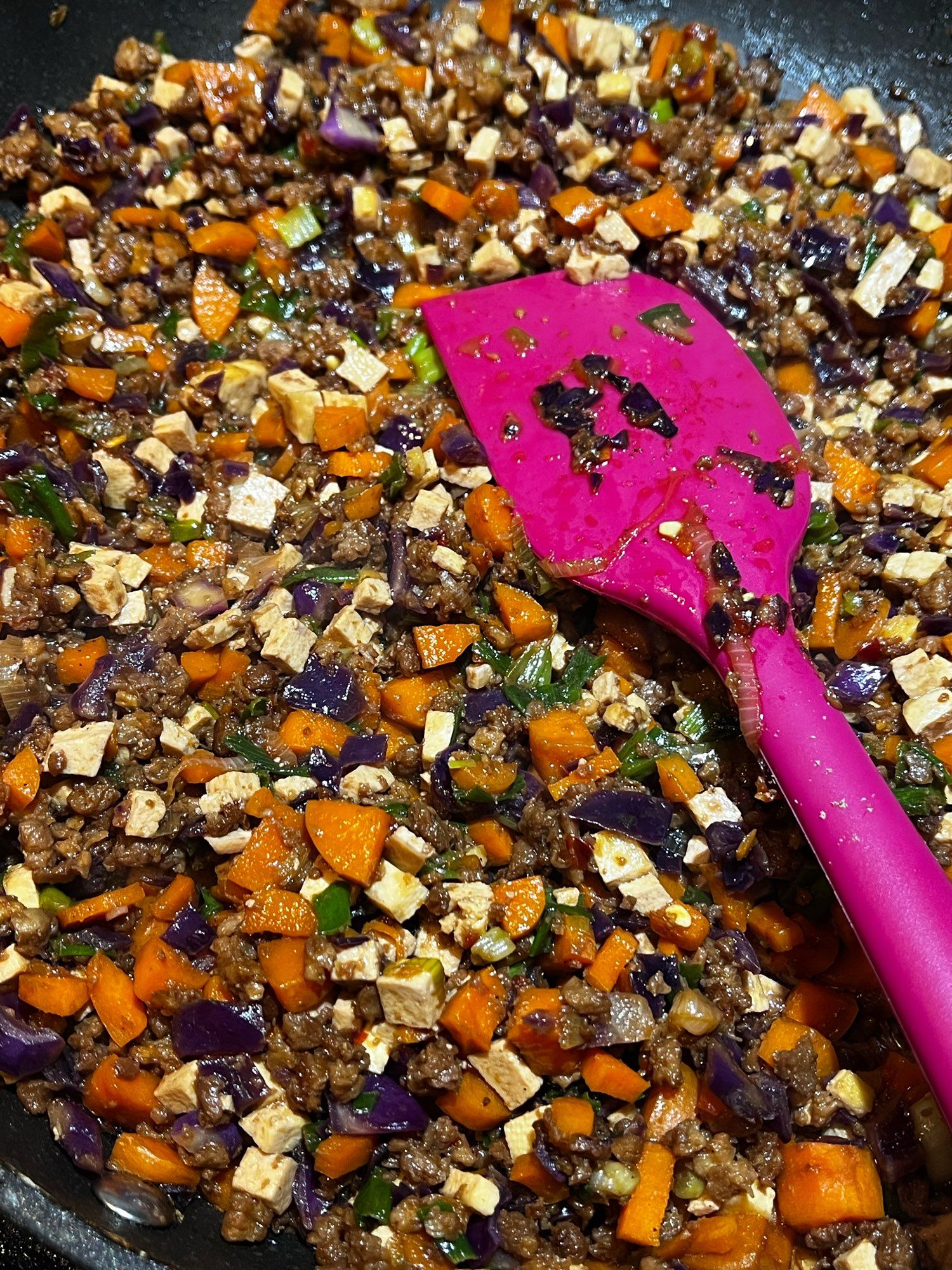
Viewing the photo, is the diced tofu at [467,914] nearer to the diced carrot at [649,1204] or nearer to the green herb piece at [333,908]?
the green herb piece at [333,908]

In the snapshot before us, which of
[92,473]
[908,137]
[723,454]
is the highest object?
[908,137]

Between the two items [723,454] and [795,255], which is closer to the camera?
[723,454]

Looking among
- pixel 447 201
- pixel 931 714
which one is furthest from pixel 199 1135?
pixel 447 201

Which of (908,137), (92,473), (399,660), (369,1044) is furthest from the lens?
(908,137)

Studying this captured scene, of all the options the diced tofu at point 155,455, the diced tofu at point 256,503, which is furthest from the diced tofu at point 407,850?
the diced tofu at point 155,455

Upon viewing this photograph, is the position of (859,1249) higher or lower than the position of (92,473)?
lower

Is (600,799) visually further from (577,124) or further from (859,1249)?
(577,124)

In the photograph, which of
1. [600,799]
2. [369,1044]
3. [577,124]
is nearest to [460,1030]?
[369,1044]

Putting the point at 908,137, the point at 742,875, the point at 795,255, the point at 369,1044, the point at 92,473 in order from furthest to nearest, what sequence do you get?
the point at 908,137 < the point at 795,255 < the point at 92,473 < the point at 742,875 < the point at 369,1044
